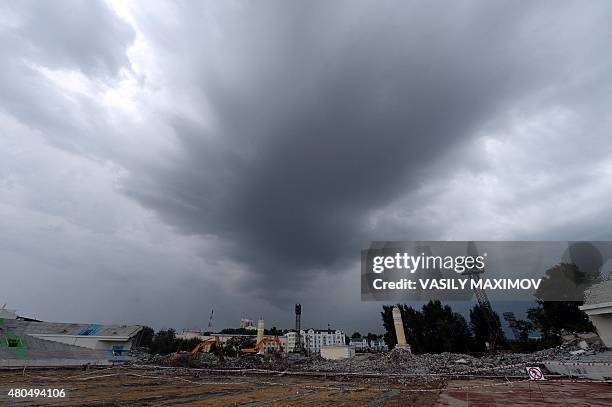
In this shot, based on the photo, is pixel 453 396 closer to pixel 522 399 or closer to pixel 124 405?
pixel 522 399

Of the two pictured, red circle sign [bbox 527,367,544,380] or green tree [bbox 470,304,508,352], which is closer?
red circle sign [bbox 527,367,544,380]

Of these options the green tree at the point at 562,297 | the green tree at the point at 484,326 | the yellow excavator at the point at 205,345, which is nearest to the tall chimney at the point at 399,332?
the green tree at the point at 484,326

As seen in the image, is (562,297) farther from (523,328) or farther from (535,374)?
(535,374)

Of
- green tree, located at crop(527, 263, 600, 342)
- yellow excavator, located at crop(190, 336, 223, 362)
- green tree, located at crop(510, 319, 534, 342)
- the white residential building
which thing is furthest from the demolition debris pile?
the white residential building

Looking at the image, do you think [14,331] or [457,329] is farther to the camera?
[457,329]

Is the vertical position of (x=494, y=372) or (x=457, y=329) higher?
(x=457, y=329)

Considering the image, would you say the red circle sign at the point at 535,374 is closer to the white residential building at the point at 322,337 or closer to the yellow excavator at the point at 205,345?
the yellow excavator at the point at 205,345

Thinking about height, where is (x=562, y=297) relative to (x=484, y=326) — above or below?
above

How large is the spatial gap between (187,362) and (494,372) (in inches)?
1813

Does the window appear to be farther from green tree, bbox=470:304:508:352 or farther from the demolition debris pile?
green tree, bbox=470:304:508:352

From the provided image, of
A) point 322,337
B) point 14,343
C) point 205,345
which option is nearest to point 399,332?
point 205,345

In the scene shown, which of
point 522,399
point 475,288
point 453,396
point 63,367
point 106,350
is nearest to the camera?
point 522,399

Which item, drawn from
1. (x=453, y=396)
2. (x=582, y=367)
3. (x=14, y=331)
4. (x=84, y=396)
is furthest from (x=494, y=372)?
(x=14, y=331)

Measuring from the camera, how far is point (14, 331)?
5859cm
